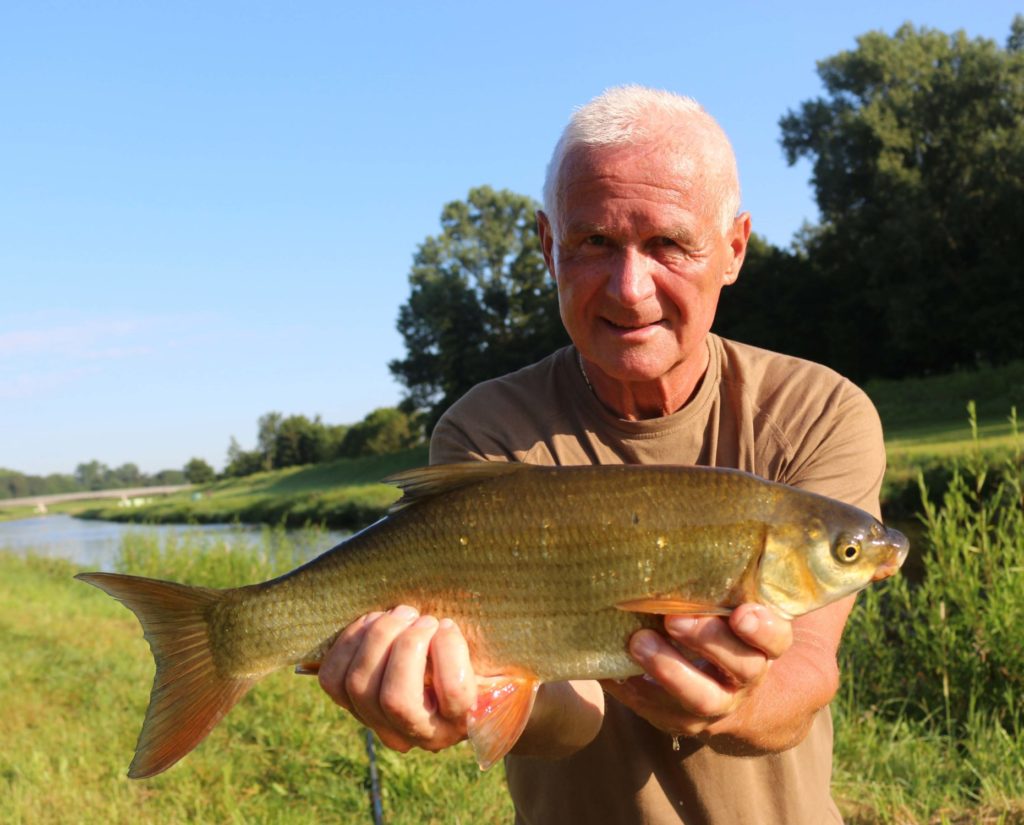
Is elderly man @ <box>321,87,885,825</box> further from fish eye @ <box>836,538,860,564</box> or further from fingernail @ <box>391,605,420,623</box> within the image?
fish eye @ <box>836,538,860,564</box>

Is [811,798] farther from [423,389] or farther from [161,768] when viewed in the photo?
[423,389]

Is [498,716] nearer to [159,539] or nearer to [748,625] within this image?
[748,625]

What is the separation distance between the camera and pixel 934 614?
17.9 feet

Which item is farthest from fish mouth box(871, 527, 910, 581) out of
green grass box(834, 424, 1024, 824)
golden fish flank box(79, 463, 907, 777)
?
green grass box(834, 424, 1024, 824)

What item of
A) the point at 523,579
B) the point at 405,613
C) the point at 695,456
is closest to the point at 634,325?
the point at 695,456

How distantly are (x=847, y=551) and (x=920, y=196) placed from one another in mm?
37538

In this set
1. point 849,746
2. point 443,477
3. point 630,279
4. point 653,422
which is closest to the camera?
point 443,477

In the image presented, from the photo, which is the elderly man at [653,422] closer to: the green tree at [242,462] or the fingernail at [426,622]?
the fingernail at [426,622]

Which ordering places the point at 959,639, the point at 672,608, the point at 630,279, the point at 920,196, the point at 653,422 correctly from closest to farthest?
the point at 672,608 < the point at 630,279 < the point at 653,422 < the point at 959,639 < the point at 920,196

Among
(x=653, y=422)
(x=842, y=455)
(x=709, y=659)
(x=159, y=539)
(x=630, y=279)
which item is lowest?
(x=159, y=539)

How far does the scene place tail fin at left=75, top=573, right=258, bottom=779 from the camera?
238 centimetres

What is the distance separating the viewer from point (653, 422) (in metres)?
2.72

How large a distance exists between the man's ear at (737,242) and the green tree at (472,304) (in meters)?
50.4

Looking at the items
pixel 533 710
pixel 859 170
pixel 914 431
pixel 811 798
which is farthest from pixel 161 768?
pixel 859 170
